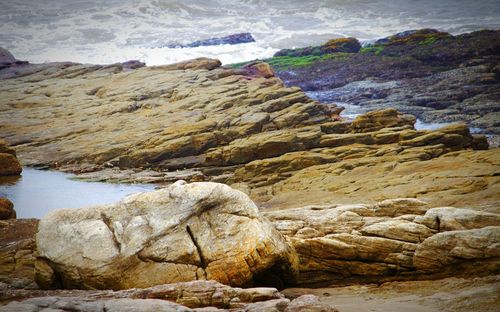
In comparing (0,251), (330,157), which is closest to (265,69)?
(330,157)

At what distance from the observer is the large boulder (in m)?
10.5

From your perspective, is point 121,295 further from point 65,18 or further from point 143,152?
point 65,18

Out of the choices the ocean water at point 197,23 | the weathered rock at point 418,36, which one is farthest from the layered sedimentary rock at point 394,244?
the ocean water at point 197,23

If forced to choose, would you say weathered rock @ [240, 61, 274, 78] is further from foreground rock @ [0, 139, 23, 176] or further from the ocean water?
foreground rock @ [0, 139, 23, 176]

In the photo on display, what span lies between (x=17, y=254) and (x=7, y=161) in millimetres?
14401

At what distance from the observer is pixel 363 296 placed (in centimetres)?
1011

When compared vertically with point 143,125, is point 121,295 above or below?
above

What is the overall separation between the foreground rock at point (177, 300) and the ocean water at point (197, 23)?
52.3m

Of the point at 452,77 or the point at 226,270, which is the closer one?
the point at 226,270

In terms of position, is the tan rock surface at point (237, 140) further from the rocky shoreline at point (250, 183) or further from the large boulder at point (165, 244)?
A: the large boulder at point (165, 244)

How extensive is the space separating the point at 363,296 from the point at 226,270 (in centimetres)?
273

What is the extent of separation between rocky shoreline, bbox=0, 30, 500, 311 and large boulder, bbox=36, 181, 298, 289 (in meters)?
0.03

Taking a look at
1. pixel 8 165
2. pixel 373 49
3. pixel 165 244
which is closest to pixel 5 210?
pixel 165 244

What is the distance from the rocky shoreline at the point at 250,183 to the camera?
34.1ft
